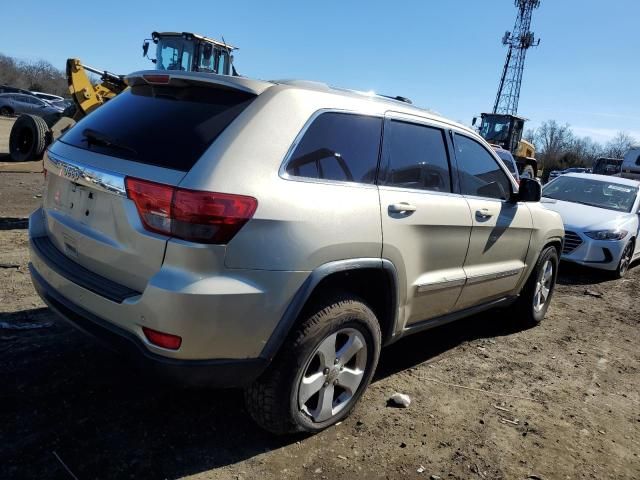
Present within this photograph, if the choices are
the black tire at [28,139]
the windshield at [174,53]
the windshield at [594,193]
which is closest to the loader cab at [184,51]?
the windshield at [174,53]

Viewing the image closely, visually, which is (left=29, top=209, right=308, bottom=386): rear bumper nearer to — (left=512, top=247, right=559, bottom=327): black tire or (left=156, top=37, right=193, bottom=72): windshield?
(left=512, top=247, right=559, bottom=327): black tire

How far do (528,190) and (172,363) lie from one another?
3.23 m

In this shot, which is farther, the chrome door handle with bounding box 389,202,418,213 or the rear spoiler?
the chrome door handle with bounding box 389,202,418,213

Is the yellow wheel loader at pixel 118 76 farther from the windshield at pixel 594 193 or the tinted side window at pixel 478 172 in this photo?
the tinted side window at pixel 478 172

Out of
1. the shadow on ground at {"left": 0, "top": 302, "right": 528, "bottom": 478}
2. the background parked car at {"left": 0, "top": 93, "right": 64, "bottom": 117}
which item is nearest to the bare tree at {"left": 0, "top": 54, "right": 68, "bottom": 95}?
the background parked car at {"left": 0, "top": 93, "right": 64, "bottom": 117}

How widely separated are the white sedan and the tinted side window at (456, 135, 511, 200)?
13.1ft

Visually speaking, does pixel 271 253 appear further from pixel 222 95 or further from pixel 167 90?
pixel 167 90

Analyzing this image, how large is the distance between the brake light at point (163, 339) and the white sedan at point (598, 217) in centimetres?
682

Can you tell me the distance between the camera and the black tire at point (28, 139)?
43.1 ft

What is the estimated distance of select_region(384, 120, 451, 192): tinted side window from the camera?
125 inches

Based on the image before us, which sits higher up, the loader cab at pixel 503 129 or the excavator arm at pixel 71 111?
the loader cab at pixel 503 129

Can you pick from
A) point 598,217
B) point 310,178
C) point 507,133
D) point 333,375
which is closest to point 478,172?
point 310,178

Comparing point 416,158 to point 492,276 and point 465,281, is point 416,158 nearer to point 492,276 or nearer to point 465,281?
point 465,281

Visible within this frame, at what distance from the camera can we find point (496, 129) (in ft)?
88.8
